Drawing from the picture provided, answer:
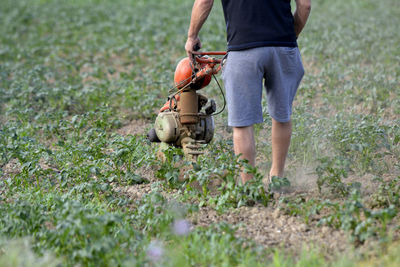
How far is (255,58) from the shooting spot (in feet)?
12.2

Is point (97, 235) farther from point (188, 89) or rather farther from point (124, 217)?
point (188, 89)

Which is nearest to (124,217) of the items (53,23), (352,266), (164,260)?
(164,260)

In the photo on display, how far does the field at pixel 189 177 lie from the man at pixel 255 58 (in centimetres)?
36

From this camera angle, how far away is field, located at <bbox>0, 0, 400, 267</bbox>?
10.1ft

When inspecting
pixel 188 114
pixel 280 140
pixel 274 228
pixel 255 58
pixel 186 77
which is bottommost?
pixel 274 228

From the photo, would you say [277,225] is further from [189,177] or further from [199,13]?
[199,13]

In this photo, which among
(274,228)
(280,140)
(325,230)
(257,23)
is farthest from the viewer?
(280,140)

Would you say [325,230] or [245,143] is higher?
[245,143]

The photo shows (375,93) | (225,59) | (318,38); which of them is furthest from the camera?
(318,38)

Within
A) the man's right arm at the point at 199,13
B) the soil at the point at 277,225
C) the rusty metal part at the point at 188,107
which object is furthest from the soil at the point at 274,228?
the man's right arm at the point at 199,13

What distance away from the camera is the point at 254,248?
314 cm

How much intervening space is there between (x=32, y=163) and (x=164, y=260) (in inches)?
79.0

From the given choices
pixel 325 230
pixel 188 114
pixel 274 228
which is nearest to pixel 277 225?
pixel 274 228

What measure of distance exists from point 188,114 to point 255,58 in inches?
37.6
